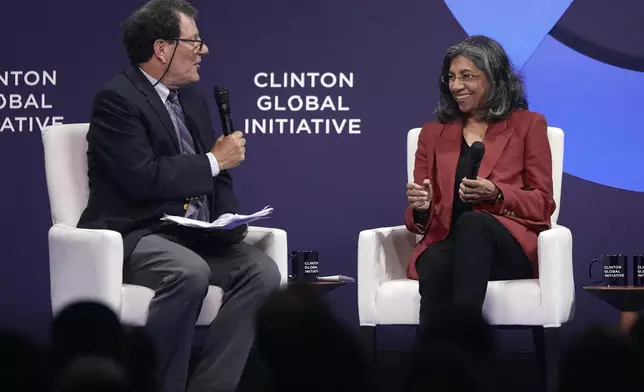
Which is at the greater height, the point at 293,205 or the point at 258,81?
the point at 258,81

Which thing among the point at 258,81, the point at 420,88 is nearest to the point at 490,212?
the point at 420,88

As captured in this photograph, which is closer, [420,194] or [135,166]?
[135,166]

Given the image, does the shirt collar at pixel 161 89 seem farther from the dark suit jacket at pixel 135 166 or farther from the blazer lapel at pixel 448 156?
the blazer lapel at pixel 448 156

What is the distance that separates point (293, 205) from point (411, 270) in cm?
125

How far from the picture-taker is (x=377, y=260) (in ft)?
12.1

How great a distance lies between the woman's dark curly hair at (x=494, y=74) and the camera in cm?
370

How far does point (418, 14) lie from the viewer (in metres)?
4.69

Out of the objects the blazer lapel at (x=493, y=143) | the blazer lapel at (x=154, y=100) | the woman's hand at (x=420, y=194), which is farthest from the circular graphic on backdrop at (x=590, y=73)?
the blazer lapel at (x=154, y=100)

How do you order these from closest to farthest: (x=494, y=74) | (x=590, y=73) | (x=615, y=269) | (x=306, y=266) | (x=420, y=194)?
(x=420, y=194) < (x=494, y=74) < (x=615, y=269) < (x=306, y=266) < (x=590, y=73)

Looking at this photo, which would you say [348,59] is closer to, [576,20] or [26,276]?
[576,20]

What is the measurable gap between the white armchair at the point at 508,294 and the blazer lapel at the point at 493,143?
33 centimetres

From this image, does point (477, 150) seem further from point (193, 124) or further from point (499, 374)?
point (499, 374)

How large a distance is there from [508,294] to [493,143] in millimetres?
614

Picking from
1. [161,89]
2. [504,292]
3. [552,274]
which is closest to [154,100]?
[161,89]
